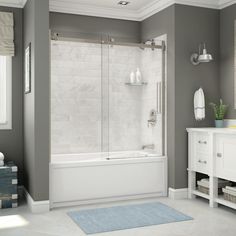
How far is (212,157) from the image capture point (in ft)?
13.2

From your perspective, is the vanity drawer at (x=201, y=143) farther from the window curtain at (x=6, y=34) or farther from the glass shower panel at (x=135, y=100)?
the window curtain at (x=6, y=34)

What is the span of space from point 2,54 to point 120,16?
180 cm

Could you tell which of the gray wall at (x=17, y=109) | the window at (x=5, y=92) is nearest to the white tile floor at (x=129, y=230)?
the gray wall at (x=17, y=109)

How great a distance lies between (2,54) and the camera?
15.0 ft

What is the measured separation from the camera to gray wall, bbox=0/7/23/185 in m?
4.68

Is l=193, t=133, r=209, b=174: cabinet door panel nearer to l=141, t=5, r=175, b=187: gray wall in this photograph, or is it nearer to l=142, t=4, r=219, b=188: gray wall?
l=142, t=4, r=219, b=188: gray wall

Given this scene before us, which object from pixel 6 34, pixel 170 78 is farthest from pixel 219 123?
pixel 6 34

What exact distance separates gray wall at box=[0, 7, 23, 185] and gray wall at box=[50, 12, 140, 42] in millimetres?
467

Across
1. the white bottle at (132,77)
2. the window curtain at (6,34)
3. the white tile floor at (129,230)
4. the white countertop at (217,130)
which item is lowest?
the white tile floor at (129,230)

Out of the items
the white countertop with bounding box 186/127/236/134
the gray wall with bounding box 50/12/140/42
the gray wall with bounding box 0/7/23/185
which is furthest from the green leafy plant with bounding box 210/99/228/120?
the gray wall with bounding box 0/7/23/185

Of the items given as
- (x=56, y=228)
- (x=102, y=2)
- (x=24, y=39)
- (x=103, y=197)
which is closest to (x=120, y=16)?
(x=102, y=2)

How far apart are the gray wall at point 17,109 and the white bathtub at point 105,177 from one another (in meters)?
0.70

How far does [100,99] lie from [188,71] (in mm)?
1216

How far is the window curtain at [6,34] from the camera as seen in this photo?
15.0ft
